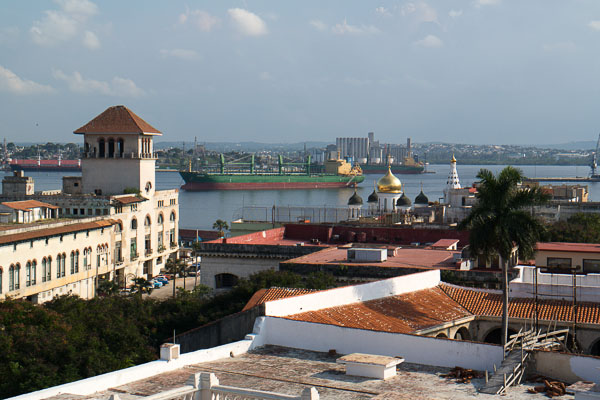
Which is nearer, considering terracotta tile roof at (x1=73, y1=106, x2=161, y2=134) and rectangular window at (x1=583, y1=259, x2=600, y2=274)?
rectangular window at (x1=583, y1=259, x2=600, y2=274)

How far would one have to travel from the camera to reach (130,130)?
71.0 metres

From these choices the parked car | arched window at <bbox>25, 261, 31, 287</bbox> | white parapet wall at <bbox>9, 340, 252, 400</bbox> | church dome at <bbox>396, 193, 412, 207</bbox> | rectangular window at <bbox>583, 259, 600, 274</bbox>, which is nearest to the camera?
white parapet wall at <bbox>9, 340, 252, 400</bbox>

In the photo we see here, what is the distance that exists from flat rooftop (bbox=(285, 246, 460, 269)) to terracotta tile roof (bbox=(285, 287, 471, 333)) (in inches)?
301

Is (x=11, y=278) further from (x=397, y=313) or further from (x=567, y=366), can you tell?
(x=567, y=366)

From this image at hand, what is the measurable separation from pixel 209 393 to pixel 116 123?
199ft

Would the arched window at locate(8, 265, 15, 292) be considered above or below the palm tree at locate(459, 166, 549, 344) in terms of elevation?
below

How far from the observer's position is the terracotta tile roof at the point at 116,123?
71188 millimetres

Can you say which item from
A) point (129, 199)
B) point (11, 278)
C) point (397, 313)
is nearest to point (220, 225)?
point (129, 199)

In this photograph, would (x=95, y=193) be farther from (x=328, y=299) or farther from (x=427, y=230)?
(x=328, y=299)

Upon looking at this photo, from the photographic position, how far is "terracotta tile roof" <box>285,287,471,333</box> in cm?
1920

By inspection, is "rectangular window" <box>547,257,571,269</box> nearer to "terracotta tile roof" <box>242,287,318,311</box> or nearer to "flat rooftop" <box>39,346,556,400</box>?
"terracotta tile roof" <box>242,287,318,311</box>

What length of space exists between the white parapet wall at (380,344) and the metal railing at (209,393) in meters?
3.63

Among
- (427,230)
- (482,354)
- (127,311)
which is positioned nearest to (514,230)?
(482,354)

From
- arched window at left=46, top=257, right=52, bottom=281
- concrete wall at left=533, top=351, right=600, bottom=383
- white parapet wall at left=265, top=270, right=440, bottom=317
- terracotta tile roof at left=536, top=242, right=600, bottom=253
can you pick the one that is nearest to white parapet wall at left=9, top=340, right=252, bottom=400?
white parapet wall at left=265, top=270, right=440, bottom=317
